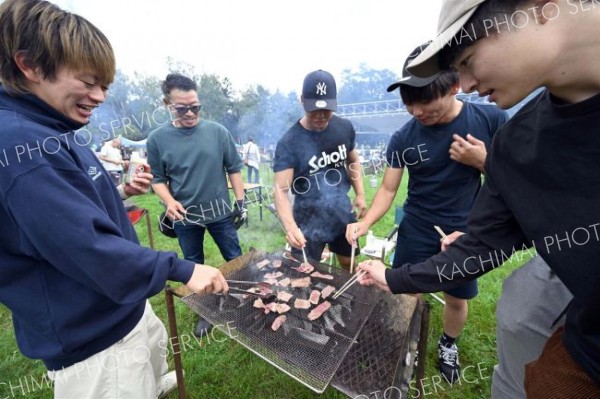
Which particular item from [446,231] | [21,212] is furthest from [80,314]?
[446,231]

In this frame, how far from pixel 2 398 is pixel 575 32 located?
207 inches

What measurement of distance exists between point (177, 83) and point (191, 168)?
107 centimetres

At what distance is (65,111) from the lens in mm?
1541

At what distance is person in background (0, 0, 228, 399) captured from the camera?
1341 millimetres

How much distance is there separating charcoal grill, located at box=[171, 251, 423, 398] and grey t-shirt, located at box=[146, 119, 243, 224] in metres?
1.63

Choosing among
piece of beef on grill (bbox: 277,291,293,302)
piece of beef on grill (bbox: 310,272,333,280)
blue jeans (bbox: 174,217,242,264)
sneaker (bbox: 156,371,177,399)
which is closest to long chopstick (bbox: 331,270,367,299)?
piece of beef on grill (bbox: 310,272,333,280)

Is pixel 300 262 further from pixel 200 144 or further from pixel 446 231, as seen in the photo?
pixel 200 144

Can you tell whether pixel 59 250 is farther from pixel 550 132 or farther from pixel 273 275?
pixel 550 132

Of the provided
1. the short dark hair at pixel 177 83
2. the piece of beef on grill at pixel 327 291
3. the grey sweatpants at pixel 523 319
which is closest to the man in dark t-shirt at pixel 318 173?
the piece of beef on grill at pixel 327 291

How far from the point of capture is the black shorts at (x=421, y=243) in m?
2.79

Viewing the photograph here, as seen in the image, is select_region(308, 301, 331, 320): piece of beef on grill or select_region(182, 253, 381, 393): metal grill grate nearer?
select_region(182, 253, 381, 393): metal grill grate

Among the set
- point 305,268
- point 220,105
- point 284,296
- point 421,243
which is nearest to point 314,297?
point 284,296

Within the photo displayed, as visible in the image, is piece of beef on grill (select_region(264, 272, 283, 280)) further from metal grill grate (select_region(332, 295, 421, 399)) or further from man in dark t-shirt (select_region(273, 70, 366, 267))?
metal grill grate (select_region(332, 295, 421, 399))

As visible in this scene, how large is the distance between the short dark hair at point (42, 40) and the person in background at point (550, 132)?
1671 mm
